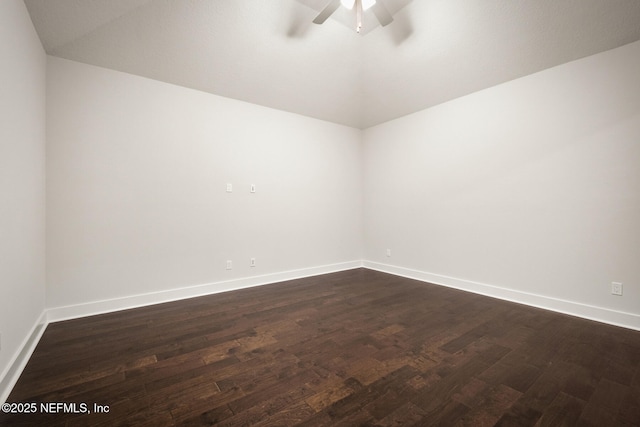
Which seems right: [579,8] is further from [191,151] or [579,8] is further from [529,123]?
[191,151]

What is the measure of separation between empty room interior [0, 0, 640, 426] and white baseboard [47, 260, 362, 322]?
0.02 m

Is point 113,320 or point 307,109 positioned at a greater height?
point 307,109

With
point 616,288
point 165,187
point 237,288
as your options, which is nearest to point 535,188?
point 616,288

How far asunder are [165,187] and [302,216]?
198 cm

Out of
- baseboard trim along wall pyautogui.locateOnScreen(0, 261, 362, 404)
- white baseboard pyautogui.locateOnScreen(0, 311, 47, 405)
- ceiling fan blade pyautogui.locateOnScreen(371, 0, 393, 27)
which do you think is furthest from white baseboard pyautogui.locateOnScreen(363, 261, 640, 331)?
white baseboard pyautogui.locateOnScreen(0, 311, 47, 405)

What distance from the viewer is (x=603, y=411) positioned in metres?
1.44

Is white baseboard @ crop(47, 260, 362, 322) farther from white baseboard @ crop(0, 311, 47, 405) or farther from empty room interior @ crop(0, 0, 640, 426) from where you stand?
white baseboard @ crop(0, 311, 47, 405)

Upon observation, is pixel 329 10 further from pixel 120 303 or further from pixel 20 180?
pixel 120 303

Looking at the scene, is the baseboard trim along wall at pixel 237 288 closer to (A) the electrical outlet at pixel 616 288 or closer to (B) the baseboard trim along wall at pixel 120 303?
(B) the baseboard trim along wall at pixel 120 303

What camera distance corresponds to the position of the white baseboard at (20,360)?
1.57 meters

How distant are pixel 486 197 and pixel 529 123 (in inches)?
36.9

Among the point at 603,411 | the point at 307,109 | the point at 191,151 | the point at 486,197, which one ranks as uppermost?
the point at 307,109

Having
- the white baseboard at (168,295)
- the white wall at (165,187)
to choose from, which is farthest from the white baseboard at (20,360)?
the white wall at (165,187)

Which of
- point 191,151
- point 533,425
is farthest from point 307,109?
point 533,425
